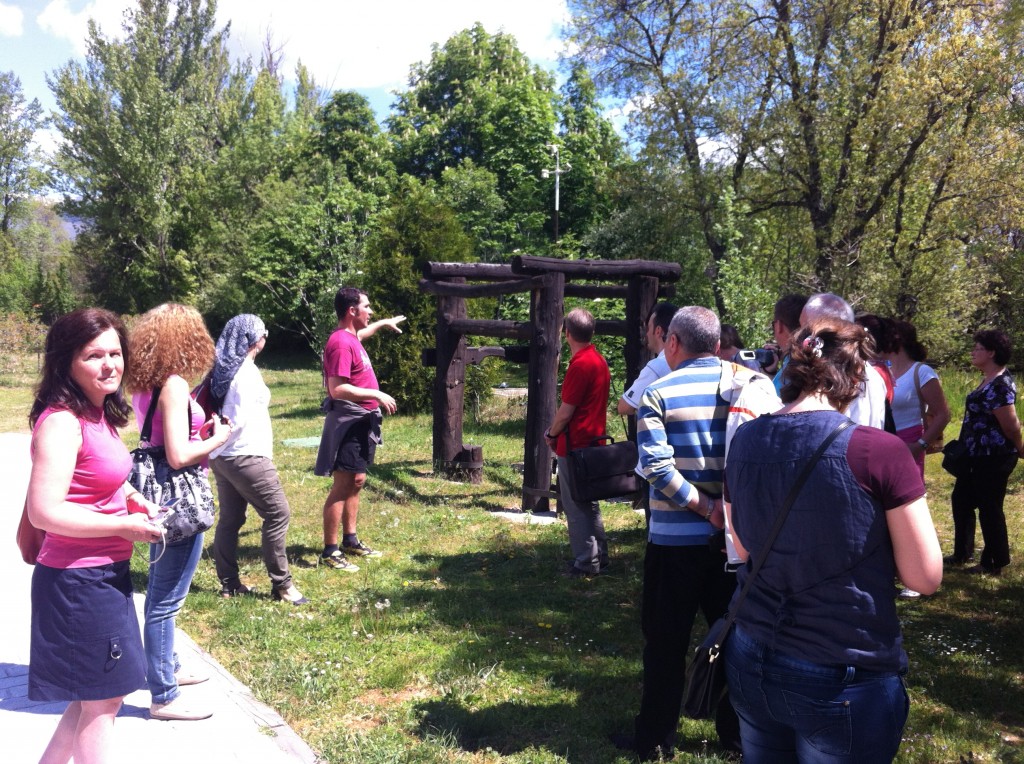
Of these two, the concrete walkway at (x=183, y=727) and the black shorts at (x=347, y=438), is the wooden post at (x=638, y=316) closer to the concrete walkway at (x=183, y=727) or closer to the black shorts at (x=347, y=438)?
the black shorts at (x=347, y=438)

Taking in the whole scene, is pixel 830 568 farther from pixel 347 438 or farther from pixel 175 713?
pixel 347 438

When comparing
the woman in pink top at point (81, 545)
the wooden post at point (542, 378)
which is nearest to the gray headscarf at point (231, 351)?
the woman in pink top at point (81, 545)

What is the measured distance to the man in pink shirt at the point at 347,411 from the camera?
654cm

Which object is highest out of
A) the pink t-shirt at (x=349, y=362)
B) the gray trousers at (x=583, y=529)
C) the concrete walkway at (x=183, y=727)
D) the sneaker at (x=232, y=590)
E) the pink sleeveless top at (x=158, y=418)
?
the pink t-shirt at (x=349, y=362)

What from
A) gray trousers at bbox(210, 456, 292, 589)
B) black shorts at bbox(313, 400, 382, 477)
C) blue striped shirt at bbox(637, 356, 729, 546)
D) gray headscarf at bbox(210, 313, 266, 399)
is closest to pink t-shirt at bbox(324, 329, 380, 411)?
black shorts at bbox(313, 400, 382, 477)

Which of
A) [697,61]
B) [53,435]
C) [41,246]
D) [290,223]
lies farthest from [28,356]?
[41,246]

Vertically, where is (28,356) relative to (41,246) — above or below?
below

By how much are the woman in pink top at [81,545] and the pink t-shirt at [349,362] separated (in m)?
3.38

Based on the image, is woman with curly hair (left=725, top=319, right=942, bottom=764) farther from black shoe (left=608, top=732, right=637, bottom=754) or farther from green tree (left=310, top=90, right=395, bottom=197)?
green tree (left=310, top=90, right=395, bottom=197)

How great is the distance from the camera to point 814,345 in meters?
2.40

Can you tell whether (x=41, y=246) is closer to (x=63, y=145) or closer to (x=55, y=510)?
(x=63, y=145)

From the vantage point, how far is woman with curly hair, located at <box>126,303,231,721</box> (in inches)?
154

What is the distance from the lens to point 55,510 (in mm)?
2852

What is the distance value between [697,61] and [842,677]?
20.8 meters
